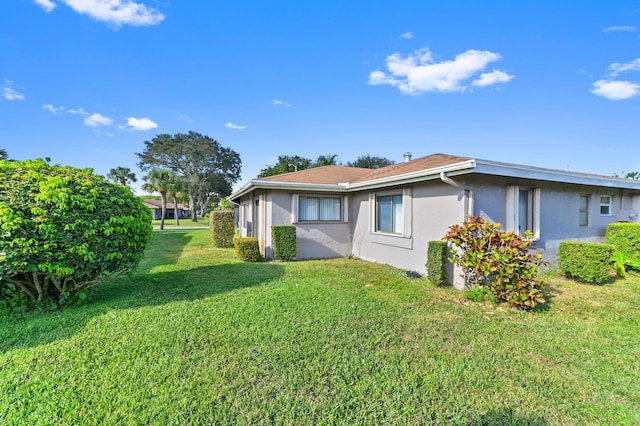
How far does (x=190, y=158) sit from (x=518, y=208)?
45.1m

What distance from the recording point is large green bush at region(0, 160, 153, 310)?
3836 mm

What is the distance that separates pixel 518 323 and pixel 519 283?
0.83m

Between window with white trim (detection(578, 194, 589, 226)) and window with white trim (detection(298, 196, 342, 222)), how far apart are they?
7.65 meters

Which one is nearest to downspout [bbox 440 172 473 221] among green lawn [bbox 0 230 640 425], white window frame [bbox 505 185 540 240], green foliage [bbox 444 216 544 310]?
green foliage [bbox 444 216 544 310]

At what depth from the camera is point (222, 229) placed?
13.1 metres

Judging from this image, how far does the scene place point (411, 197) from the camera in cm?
A: 732

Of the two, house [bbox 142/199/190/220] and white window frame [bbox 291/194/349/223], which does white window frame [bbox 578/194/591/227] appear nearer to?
white window frame [bbox 291/194/349/223]

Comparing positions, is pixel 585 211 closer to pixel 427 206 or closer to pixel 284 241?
pixel 427 206

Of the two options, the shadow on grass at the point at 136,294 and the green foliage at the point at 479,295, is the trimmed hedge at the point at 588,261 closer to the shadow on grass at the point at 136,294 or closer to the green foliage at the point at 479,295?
the green foliage at the point at 479,295

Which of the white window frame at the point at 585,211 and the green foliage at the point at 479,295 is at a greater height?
the white window frame at the point at 585,211

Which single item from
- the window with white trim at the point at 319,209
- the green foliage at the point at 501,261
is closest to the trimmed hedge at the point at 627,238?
the green foliage at the point at 501,261

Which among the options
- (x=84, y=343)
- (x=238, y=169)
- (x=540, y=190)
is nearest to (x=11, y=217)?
(x=84, y=343)

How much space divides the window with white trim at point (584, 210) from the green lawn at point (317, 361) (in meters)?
4.02

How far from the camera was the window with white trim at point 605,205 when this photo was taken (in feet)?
29.2
